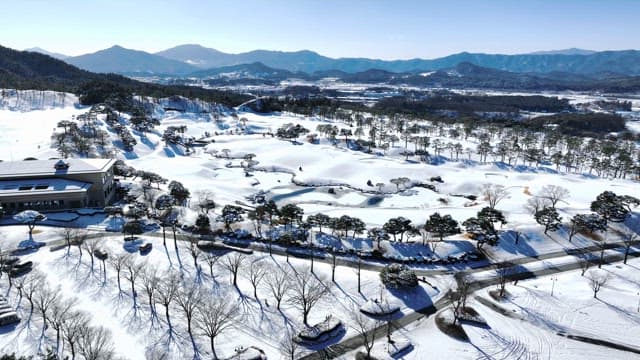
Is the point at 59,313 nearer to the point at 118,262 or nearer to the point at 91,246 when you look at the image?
the point at 118,262

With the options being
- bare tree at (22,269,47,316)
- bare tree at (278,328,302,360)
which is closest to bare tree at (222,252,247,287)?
bare tree at (278,328,302,360)

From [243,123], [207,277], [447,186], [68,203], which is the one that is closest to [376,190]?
[447,186]

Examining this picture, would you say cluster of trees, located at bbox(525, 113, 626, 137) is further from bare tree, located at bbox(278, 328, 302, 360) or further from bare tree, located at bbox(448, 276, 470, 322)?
bare tree, located at bbox(278, 328, 302, 360)

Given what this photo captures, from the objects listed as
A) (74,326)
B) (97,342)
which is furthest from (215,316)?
(74,326)

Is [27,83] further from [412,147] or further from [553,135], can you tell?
[553,135]

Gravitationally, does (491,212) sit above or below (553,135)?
below

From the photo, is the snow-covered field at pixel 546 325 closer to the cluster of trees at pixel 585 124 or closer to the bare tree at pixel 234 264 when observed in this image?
the bare tree at pixel 234 264
